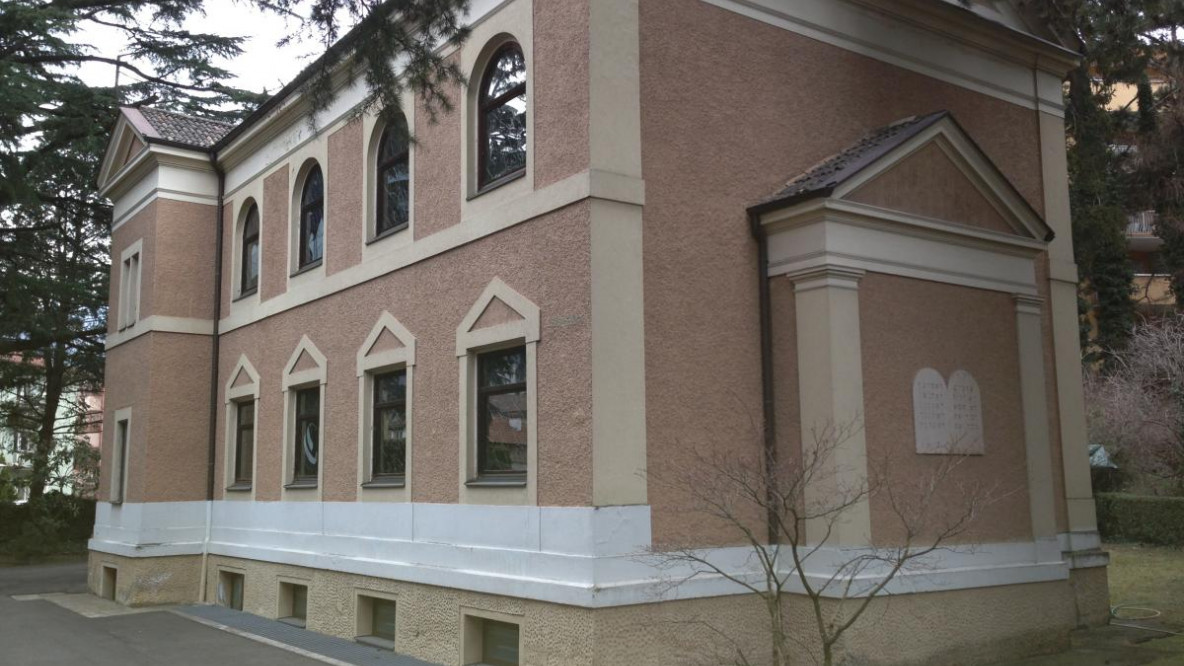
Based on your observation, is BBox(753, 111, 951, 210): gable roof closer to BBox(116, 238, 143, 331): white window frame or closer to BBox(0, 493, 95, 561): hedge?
BBox(116, 238, 143, 331): white window frame

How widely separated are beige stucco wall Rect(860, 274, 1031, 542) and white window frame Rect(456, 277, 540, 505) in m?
3.20

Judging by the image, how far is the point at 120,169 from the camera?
19953 millimetres

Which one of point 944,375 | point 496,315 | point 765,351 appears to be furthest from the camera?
point 944,375

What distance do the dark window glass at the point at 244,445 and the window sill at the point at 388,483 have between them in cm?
497

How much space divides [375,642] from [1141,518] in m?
15.3

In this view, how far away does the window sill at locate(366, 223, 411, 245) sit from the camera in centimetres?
1262

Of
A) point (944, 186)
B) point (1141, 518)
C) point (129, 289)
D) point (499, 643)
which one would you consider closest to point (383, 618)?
point (499, 643)

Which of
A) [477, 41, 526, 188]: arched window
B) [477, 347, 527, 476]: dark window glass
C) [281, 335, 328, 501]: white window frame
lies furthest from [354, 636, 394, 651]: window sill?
[477, 41, 526, 188]: arched window

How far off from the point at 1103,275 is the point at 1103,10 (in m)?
16.7

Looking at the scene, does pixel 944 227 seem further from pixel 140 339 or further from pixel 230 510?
pixel 140 339

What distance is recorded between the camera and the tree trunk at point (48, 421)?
1100 inches

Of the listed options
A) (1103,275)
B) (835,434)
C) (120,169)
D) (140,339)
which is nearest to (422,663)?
(835,434)

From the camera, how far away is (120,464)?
18.8m

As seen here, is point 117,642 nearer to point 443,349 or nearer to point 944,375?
point 443,349
